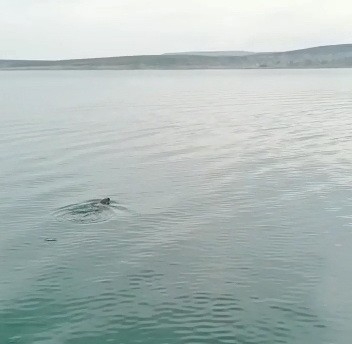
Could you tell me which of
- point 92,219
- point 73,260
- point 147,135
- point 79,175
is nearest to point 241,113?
point 147,135

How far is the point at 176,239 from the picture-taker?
122ft

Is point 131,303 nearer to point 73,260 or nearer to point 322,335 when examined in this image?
point 73,260

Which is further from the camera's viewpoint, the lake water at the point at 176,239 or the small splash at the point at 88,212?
the small splash at the point at 88,212

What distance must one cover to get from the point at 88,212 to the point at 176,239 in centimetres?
839

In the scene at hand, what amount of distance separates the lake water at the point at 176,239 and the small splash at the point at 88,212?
0.15 metres

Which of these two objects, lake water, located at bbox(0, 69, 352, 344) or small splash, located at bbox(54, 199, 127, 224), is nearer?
lake water, located at bbox(0, 69, 352, 344)

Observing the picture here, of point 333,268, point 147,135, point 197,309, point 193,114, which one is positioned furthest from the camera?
point 193,114

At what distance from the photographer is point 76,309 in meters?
28.2

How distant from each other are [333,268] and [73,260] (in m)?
15.3

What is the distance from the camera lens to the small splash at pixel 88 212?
41.0 metres

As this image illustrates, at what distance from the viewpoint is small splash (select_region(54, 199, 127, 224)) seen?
41.0 meters

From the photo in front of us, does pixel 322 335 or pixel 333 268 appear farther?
pixel 333 268

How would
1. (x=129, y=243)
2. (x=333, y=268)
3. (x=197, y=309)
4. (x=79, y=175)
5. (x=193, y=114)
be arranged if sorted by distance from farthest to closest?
(x=193, y=114)
(x=79, y=175)
(x=129, y=243)
(x=333, y=268)
(x=197, y=309)

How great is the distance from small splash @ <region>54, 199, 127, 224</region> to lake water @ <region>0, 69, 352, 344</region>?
5.7 inches
